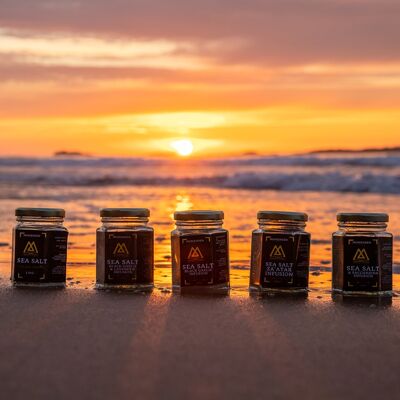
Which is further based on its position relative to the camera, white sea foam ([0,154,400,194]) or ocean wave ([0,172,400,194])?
white sea foam ([0,154,400,194])

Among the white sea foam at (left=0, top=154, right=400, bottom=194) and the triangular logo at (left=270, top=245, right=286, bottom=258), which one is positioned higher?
the white sea foam at (left=0, top=154, right=400, bottom=194)

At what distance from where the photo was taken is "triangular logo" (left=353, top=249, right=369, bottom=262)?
138 inches

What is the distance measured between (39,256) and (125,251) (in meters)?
0.38

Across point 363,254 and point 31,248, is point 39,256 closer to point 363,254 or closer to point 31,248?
point 31,248

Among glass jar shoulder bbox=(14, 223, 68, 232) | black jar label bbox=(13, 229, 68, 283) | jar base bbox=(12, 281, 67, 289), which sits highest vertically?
glass jar shoulder bbox=(14, 223, 68, 232)

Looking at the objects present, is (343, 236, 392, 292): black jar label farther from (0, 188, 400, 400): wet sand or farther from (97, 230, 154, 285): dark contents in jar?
Answer: (97, 230, 154, 285): dark contents in jar

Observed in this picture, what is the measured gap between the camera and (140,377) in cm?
222

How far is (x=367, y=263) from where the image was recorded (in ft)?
11.5

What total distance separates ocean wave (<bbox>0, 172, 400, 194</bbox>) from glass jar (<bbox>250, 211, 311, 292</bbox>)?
1191 centimetres

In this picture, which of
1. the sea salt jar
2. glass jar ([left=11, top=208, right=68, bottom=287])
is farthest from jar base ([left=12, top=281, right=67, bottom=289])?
the sea salt jar

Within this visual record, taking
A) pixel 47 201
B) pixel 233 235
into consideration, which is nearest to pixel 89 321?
pixel 233 235

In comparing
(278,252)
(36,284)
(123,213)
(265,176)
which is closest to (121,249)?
(123,213)

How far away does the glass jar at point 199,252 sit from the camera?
11.5 feet

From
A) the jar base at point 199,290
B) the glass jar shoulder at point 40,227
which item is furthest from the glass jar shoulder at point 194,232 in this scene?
the glass jar shoulder at point 40,227
